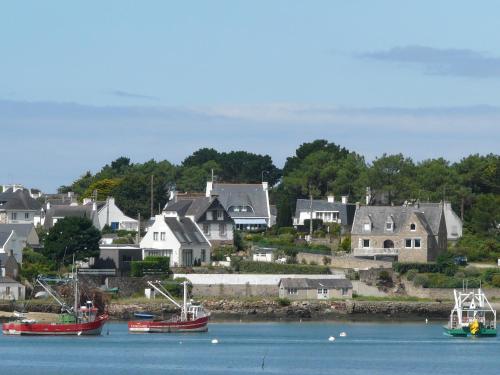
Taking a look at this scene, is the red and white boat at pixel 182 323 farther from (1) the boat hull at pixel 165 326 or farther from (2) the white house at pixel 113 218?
(2) the white house at pixel 113 218

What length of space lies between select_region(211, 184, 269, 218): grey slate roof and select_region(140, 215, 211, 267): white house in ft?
61.9

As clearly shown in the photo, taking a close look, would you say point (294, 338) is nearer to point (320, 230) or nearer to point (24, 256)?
point (24, 256)

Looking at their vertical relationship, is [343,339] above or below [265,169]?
below

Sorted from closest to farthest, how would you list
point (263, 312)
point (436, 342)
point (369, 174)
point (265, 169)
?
point (436, 342), point (263, 312), point (369, 174), point (265, 169)

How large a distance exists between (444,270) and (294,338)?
1896 centimetres

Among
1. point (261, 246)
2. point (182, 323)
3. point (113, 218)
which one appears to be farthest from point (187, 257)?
point (113, 218)

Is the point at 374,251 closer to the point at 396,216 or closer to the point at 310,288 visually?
the point at 396,216

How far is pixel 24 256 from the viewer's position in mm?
99062

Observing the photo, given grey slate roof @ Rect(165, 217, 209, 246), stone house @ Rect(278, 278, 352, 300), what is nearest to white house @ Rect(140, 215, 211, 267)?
grey slate roof @ Rect(165, 217, 209, 246)

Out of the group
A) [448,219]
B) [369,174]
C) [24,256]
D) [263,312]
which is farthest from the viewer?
[369,174]

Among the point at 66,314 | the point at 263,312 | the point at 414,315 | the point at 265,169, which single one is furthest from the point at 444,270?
the point at 265,169

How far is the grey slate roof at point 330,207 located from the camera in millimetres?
119562

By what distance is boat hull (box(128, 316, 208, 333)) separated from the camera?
8381 cm

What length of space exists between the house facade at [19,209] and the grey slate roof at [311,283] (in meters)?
32.5
